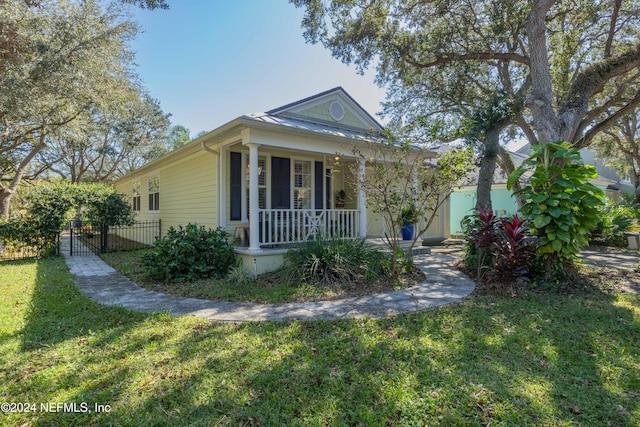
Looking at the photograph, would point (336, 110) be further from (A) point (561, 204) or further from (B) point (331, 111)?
(A) point (561, 204)

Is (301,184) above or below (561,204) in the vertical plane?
above

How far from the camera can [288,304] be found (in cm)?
483

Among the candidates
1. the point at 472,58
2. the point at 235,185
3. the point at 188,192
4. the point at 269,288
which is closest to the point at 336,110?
the point at 472,58

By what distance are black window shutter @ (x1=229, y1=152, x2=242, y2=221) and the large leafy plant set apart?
6.01 metres

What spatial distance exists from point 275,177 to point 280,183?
0.22 metres

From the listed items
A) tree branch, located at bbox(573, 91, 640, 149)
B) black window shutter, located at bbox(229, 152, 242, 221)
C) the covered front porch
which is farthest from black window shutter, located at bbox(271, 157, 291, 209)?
tree branch, located at bbox(573, 91, 640, 149)

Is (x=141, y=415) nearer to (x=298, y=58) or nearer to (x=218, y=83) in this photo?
(x=298, y=58)

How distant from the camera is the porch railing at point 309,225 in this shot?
747 cm

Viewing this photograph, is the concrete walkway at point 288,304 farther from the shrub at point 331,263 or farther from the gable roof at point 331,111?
the gable roof at point 331,111

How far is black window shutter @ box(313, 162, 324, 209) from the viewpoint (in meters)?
9.43

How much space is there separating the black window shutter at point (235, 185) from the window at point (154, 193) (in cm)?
592

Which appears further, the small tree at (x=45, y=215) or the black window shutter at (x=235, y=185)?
the small tree at (x=45, y=215)

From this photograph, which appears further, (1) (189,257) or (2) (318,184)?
(2) (318,184)

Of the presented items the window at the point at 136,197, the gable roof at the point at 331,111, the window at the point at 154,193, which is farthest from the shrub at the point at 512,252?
the window at the point at 136,197
